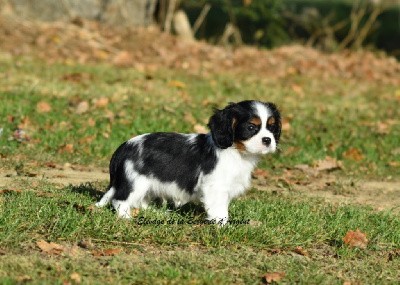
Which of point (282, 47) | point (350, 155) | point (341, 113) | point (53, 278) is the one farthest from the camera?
point (282, 47)

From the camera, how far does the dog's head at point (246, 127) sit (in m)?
7.53

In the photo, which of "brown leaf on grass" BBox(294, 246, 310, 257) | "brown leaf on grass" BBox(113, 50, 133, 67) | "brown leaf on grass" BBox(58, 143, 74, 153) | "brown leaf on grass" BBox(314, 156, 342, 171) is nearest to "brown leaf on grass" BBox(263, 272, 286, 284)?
"brown leaf on grass" BBox(294, 246, 310, 257)

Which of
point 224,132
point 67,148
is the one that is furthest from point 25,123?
point 224,132

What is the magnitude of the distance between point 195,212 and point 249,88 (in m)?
7.60

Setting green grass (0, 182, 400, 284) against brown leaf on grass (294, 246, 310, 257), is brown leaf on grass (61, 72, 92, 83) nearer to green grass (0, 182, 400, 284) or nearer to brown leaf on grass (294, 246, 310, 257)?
green grass (0, 182, 400, 284)

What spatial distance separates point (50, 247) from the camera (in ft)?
21.7

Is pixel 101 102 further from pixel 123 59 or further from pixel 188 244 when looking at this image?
pixel 188 244

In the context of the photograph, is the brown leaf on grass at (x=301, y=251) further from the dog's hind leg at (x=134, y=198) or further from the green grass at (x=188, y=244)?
the dog's hind leg at (x=134, y=198)

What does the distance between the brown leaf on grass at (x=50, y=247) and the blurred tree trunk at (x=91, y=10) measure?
42.6 feet

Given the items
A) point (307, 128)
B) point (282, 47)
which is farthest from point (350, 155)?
point (282, 47)

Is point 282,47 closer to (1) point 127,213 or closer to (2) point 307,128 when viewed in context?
(2) point 307,128

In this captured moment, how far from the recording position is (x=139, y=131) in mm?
12164

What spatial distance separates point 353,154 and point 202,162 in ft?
15.9

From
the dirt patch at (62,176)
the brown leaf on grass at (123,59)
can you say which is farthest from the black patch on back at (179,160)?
the brown leaf on grass at (123,59)
